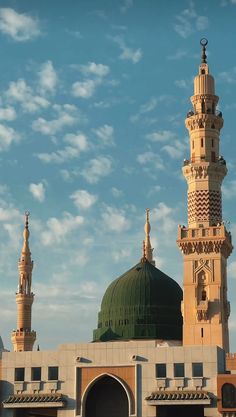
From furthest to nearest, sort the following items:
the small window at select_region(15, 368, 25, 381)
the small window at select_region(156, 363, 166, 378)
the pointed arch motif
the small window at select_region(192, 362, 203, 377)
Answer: the small window at select_region(15, 368, 25, 381) < the small window at select_region(156, 363, 166, 378) < the pointed arch motif < the small window at select_region(192, 362, 203, 377)

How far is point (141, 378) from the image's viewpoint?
65.0 m

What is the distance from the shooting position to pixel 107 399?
67.6 metres

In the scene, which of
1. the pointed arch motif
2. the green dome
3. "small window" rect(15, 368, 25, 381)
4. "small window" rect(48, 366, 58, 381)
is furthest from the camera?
the green dome

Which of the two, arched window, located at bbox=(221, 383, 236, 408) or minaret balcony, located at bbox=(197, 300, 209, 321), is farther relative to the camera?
minaret balcony, located at bbox=(197, 300, 209, 321)

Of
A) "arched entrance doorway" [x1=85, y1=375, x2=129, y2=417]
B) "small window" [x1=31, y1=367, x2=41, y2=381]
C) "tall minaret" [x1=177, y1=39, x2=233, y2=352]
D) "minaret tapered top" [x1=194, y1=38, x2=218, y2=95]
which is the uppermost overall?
"minaret tapered top" [x1=194, y1=38, x2=218, y2=95]

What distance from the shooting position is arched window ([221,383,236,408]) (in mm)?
61812

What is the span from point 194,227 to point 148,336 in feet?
35.4

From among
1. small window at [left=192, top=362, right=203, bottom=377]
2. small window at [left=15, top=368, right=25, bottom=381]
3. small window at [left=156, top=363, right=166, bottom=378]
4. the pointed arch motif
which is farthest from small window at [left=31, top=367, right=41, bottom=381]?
small window at [left=192, top=362, right=203, bottom=377]

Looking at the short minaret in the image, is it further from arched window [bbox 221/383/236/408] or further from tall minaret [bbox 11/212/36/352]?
arched window [bbox 221/383/236/408]

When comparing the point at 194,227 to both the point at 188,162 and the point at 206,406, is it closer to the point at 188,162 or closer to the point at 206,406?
the point at 188,162

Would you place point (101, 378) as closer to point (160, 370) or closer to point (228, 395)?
point (160, 370)

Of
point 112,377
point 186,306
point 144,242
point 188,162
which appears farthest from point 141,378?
point 144,242

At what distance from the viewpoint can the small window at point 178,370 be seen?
6425cm

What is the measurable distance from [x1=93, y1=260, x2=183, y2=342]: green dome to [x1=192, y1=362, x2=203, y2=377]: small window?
15821mm
